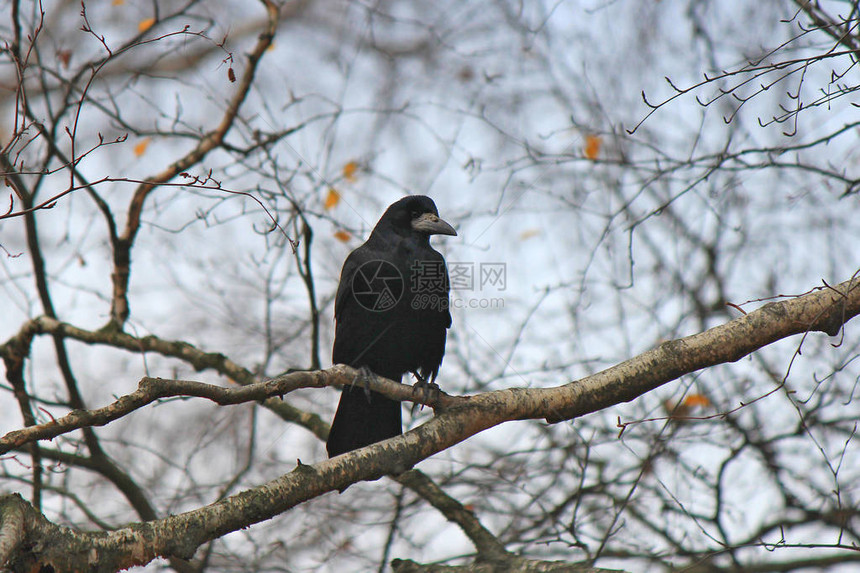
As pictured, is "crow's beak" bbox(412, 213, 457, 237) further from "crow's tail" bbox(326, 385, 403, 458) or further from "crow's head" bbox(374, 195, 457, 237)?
"crow's tail" bbox(326, 385, 403, 458)

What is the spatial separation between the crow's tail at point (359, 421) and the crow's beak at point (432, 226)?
1.02 meters

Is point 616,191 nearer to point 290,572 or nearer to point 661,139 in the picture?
point 661,139

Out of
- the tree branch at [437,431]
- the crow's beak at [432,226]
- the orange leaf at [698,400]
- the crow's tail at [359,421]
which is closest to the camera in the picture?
the tree branch at [437,431]

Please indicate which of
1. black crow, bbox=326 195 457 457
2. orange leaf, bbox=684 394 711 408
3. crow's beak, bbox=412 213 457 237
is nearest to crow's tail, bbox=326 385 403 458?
black crow, bbox=326 195 457 457

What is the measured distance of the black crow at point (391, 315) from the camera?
420cm

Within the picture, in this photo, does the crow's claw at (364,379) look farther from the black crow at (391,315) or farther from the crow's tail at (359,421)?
the black crow at (391,315)

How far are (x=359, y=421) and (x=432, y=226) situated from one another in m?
1.22

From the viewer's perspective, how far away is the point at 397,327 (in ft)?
13.8

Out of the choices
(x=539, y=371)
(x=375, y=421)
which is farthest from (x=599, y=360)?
(x=375, y=421)

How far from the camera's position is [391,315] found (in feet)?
13.8

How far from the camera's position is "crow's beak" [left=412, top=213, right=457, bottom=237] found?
4414 millimetres

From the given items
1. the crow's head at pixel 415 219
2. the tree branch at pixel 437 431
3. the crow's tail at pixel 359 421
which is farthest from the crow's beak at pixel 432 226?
the tree branch at pixel 437 431

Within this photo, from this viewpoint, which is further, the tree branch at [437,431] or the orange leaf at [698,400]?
the orange leaf at [698,400]

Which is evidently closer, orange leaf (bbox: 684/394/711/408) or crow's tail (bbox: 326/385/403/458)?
crow's tail (bbox: 326/385/403/458)
